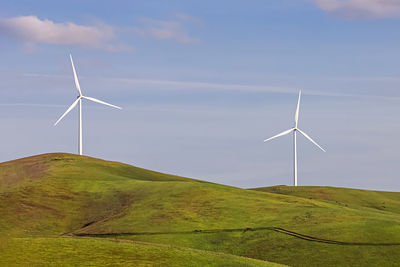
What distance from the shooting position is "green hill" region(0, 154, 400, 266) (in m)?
49.4

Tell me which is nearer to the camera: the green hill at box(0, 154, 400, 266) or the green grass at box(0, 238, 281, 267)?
the green grass at box(0, 238, 281, 267)

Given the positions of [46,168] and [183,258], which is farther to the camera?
[46,168]

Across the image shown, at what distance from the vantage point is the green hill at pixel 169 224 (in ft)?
162

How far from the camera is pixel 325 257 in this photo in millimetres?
62438

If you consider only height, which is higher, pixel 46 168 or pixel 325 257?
pixel 46 168

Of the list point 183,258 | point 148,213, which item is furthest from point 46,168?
point 183,258

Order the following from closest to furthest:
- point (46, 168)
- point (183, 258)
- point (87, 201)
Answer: point (183, 258) < point (87, 201) < point (46, 168)

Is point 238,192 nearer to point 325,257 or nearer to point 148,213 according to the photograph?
point 148,213

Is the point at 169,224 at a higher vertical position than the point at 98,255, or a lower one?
lower

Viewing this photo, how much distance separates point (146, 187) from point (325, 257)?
4574cm

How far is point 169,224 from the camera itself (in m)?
79.4

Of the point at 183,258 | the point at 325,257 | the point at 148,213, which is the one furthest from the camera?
the point at 148,213

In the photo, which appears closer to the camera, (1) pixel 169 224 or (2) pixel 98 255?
(2) pixel 98 255

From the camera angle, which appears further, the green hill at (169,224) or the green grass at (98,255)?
the green hill at (169,224)
